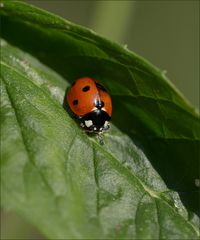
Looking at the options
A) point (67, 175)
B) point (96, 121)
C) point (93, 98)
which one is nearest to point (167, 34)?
point (93, 98)

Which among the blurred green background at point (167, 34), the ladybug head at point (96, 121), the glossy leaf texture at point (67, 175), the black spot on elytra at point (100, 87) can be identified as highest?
the blurred green background at point (167, 34)

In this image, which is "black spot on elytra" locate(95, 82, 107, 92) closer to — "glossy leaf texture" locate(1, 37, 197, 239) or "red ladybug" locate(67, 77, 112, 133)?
"red ladybug" locate(67, 77, 112, 133)

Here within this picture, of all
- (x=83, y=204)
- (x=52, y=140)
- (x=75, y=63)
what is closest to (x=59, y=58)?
(x=75, y=63)

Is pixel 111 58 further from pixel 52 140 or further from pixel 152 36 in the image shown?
pixel 152 36

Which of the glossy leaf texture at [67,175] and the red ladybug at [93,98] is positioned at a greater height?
the red ladybug at [93,98]

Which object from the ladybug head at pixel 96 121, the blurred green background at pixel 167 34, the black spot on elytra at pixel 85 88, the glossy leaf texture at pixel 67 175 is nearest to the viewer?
the glossy leaf texture at pixel 67 175

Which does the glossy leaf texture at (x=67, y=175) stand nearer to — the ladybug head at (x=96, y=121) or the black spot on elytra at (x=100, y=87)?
the ladybug head at (x=96, y=121)

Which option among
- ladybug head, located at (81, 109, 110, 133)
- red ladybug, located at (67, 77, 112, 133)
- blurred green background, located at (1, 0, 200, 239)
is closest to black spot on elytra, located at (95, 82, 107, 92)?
red ladybug, located at (67, 77, 112, 133)

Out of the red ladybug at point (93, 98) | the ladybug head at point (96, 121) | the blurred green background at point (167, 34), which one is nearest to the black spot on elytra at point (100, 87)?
the red ladybug at point (93, 98)
